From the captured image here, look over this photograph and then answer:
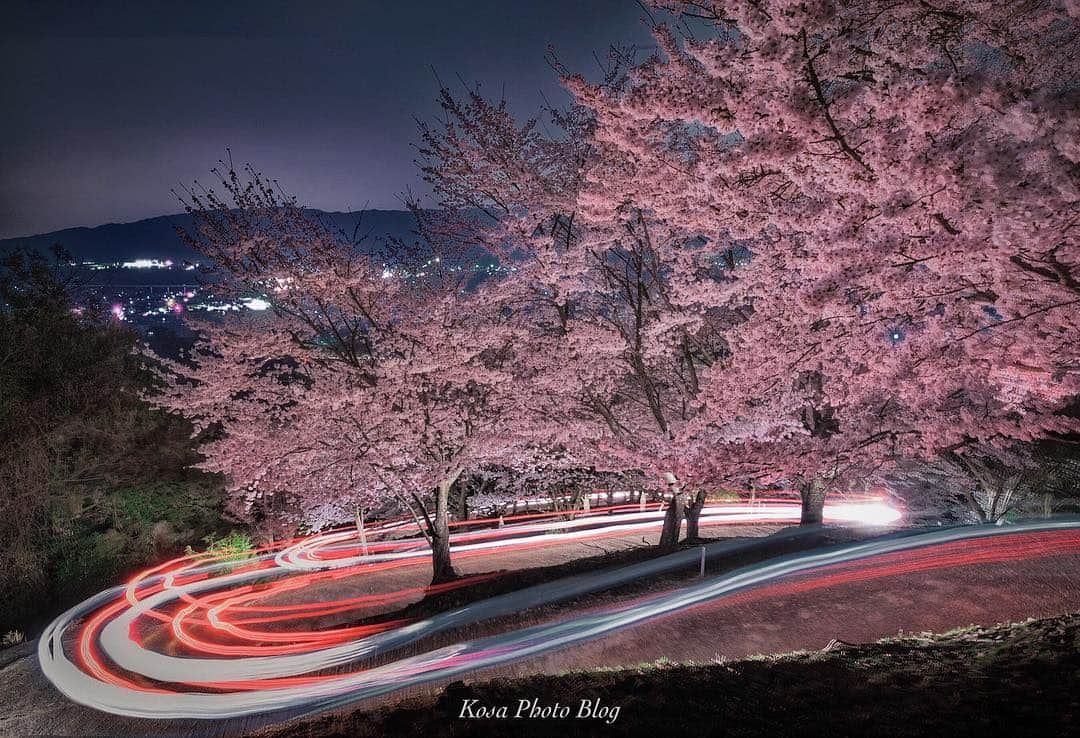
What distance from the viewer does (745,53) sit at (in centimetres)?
564

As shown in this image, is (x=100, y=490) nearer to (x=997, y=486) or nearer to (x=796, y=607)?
(x=796, y=607)

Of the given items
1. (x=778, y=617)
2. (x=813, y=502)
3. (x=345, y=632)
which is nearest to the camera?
(x=778, y=617)

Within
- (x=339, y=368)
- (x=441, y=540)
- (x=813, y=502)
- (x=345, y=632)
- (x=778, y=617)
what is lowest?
(x=345, y=632)

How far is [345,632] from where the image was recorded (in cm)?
1142

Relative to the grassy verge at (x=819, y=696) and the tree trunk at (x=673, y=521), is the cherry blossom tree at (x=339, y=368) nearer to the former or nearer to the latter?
the tree trunk at (x=673, y=521)

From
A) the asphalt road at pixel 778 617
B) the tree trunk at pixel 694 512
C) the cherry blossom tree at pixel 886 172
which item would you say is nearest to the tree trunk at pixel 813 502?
the tree trunk at pixel 694 512

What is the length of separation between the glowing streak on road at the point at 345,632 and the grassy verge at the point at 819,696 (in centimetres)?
195

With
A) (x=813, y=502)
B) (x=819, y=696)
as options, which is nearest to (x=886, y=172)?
(x=819, y=696)

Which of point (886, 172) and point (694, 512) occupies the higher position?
point (886, 172)

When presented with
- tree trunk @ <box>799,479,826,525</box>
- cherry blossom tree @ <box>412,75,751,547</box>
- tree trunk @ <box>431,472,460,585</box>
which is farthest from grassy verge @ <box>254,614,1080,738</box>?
tree trunk @ <box>799,479,826,525</box>

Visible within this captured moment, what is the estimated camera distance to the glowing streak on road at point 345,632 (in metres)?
8.73

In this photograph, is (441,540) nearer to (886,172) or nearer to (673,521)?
(673,521)

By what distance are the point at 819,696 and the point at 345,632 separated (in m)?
9.60

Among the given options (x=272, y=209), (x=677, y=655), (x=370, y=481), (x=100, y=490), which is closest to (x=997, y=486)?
(x=677, y=655)
